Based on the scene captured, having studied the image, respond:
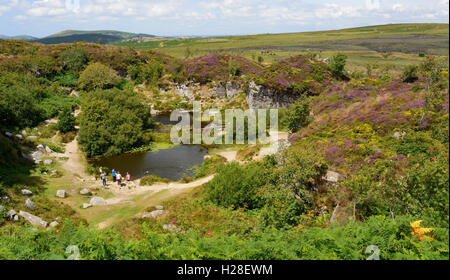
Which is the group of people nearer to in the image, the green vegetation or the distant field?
the green vegetation

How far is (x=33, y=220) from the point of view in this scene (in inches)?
631

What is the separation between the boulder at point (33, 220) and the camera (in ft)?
52.3

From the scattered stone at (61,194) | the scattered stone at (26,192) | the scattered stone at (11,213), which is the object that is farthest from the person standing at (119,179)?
the scattered stone at (11,213)

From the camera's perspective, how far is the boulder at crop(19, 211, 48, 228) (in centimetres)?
1595

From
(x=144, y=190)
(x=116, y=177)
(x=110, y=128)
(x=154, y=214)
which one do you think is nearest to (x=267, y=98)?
(x=110, y=128)

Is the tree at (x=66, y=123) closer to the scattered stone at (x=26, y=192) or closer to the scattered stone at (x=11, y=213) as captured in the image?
the scattered stone at (x=26, y=192)

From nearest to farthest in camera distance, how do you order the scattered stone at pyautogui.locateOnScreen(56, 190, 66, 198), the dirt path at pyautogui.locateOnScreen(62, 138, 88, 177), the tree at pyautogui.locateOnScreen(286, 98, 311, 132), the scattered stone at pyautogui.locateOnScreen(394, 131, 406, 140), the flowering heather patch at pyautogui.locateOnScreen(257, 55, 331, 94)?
the scattered stone at pyautogui.locateOnScreen(394, 131, 406, 140) → the scattered stone at pyautogui.locateOnScreen(56, 190, 66, 198) → the dirt path at pyautogui.locateOnScreen(62, 138, 88, 177) → the tree at pyautogui.locateOnScreen(286, 98, 311, 132) → the flowering heather patch at pyautogui.locateOnScreen(257, 55, 331, 94)

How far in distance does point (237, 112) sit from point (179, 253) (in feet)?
131

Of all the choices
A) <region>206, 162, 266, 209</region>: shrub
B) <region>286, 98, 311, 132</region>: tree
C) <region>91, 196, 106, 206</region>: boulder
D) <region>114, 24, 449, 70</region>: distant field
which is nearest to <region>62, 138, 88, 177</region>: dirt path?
<region>91, 196, 106, 206</region>: boulder

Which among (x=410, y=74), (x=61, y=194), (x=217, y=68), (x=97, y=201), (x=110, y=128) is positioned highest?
(x=217, y=68)

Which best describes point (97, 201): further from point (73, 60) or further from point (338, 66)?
point (73, 60)

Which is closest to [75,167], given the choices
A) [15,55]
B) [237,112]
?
[237,112]

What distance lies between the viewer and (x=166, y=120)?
45.7m

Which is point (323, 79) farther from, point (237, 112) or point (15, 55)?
point (15, 55)
